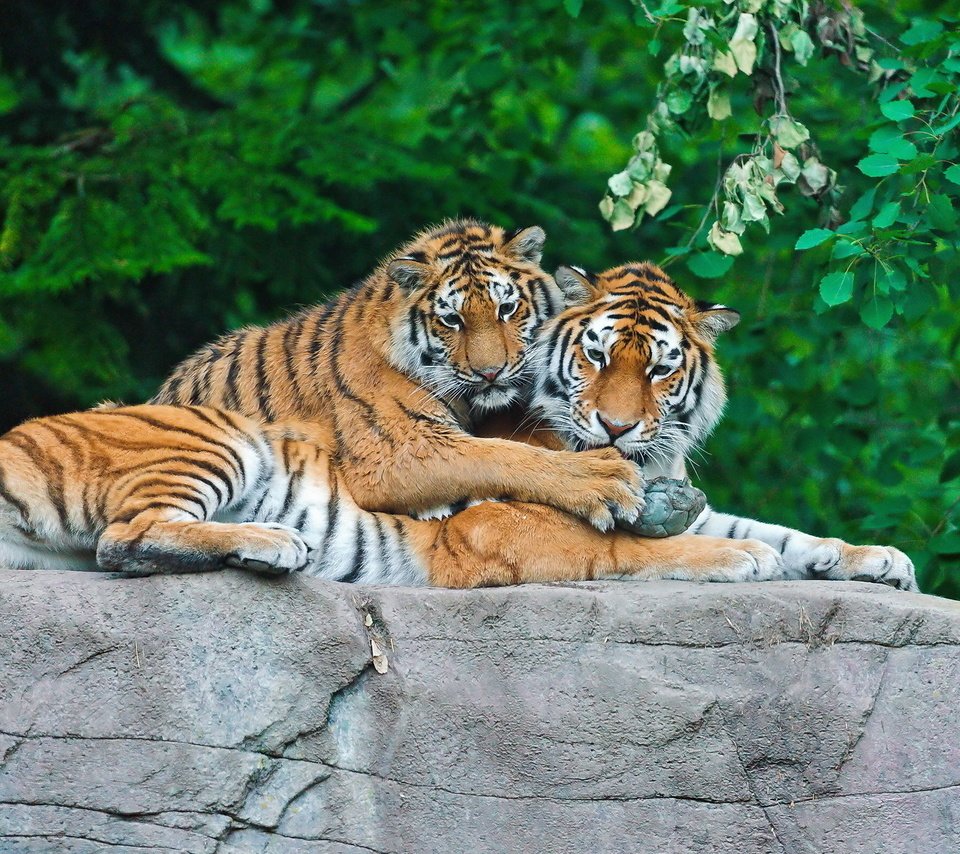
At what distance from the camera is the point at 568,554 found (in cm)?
409

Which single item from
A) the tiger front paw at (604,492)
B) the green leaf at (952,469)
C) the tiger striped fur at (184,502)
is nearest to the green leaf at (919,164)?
the tiger front paw at (604,492)

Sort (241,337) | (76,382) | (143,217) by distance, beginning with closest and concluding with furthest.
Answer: (241,337) → (143,217) → (76,382)

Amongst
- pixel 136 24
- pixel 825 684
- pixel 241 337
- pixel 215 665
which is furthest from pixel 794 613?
pixel 136 24

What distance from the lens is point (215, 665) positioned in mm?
3553

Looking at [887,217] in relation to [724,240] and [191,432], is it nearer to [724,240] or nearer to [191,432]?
[724,240]

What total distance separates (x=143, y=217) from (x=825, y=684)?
12.2 feet

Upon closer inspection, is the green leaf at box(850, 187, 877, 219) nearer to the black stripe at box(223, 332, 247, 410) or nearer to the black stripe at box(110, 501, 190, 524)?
the black stripe at box(223, 332, 247, 410)

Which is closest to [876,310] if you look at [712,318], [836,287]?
[836,287]

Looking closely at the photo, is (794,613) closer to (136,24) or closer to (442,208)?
(442,208)

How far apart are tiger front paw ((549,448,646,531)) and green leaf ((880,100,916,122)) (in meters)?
1.42

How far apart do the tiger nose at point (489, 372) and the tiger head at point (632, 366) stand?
0.15 meters

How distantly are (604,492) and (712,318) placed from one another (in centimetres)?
94

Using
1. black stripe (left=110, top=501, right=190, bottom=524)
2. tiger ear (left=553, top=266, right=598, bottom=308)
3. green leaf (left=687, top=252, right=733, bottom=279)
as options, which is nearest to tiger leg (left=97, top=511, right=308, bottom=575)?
black stripe (left=110, top=501, right=190, bottom=524)

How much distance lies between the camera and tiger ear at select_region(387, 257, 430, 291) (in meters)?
4.75
